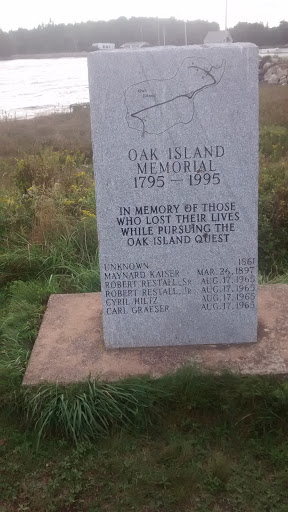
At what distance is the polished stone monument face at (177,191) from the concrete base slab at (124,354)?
101mm

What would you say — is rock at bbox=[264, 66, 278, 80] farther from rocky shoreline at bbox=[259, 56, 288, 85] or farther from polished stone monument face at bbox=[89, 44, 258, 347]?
polished stone monument face at bbox=[89, 44, 258, 347]

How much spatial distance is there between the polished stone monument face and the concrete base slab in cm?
10

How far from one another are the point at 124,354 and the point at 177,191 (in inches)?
42.3

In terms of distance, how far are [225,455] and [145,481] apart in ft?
1.44

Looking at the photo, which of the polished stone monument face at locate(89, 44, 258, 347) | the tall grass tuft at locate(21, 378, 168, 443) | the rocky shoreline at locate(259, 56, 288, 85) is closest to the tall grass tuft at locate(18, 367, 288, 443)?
the tall grass tuft at locate(21, 378, 168, 443)

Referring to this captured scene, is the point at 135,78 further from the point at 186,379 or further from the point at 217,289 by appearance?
the point at 186,379

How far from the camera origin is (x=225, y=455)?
2699 mm

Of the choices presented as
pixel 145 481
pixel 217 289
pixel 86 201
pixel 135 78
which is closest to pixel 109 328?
pixel 217 289

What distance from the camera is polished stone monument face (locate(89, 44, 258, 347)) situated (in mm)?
2867

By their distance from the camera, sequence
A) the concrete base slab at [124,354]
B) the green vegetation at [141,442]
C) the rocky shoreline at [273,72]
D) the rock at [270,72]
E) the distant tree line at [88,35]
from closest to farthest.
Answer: the green vegetation at [141,442]
the concrete base slab at [124,354]
the rocky shoreline at [273,72]
the rock at [270,72]
the distant tree line at [88,35]

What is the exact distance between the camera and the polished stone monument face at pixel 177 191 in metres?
2.87

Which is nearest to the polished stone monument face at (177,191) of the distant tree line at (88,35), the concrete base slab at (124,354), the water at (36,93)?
the concrete base slab at (124,354)

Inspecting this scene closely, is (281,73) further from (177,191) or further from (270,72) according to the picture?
(177,191)

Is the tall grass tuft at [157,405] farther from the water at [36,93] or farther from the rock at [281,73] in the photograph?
the rock at [281,73]
